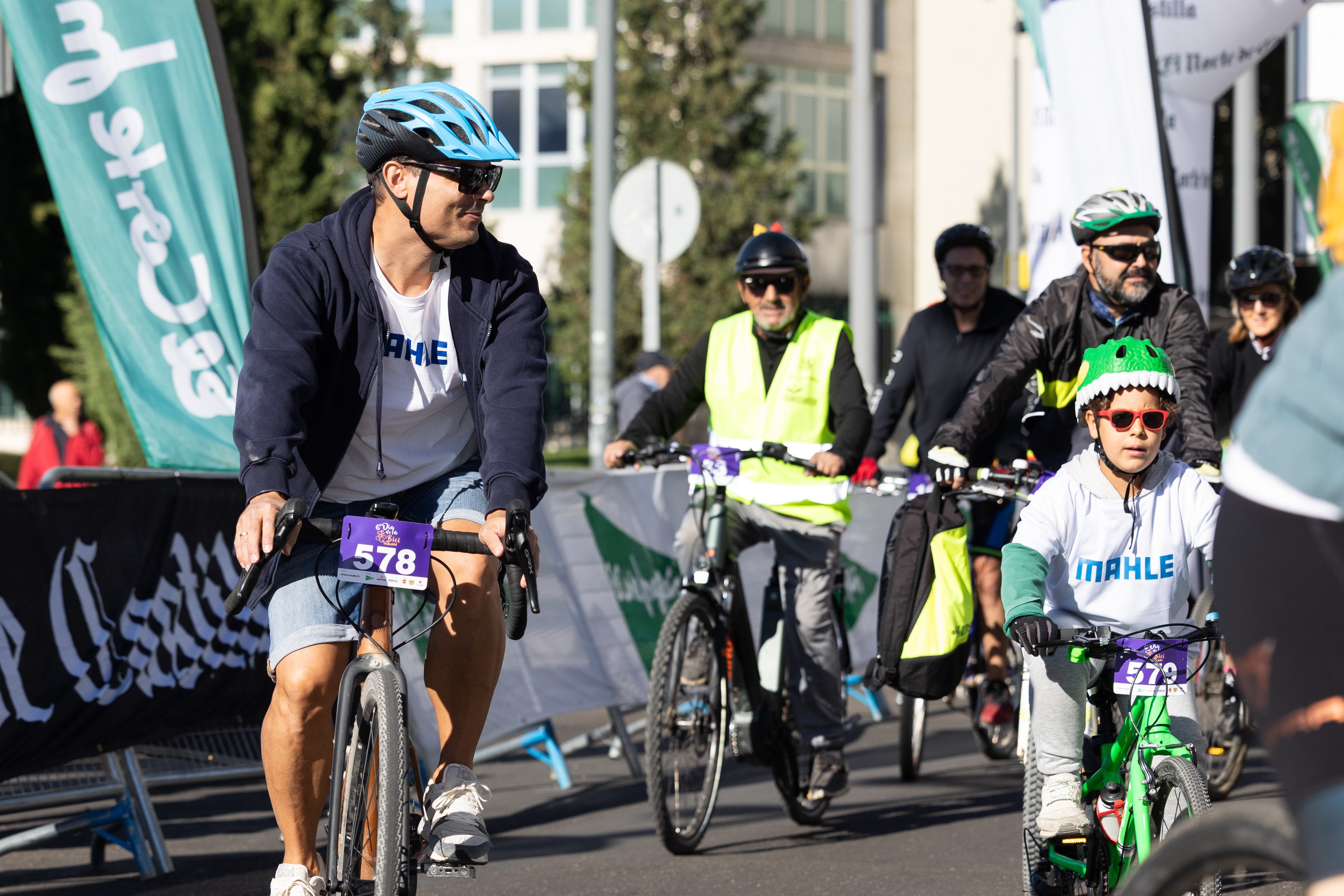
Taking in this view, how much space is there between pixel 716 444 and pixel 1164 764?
9.53ft

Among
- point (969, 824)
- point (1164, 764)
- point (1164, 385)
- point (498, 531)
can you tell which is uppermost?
point (1164, 385)

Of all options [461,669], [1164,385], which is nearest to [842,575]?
[1164,385]

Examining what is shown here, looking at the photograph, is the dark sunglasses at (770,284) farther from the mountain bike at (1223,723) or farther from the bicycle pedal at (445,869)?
the bicycle pedal at (445,869)

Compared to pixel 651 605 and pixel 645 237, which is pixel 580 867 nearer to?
pixel 651 605

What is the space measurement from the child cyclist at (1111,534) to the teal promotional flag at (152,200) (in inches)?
159

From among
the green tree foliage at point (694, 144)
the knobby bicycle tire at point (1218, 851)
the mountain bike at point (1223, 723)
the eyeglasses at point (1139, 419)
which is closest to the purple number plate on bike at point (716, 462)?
the mountain bike at point (1223, 723)

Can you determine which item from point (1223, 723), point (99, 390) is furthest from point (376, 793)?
point (99, 390)

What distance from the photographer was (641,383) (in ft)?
42.7

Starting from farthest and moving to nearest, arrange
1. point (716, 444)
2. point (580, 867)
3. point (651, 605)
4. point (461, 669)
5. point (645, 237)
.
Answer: point (645, 237)
point (651, 605)
point (716, 444)
point (580, 867)
point (461, 669)

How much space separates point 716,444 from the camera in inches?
265

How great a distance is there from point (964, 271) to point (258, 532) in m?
4.99

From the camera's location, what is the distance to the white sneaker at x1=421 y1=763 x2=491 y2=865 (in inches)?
148

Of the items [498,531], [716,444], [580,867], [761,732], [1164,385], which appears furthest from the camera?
[716,444]

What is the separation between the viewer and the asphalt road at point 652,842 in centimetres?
565
